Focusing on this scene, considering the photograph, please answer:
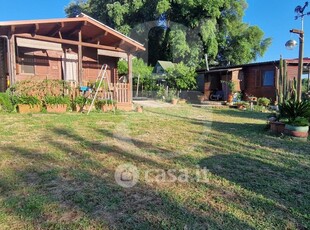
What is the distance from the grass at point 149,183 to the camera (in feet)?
7.95

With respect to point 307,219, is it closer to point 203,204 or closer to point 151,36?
point 203,204

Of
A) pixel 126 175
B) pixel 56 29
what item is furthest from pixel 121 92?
pixel 126 175

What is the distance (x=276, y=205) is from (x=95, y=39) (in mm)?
11337

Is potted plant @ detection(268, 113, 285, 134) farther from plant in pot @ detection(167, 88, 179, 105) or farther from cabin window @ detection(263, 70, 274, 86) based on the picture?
cabin window @ detection(263, 70, 274, 86)

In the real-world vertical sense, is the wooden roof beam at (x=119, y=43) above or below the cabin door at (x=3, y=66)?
above

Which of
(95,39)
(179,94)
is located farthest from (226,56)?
(95,39)

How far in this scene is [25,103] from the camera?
8.45 m

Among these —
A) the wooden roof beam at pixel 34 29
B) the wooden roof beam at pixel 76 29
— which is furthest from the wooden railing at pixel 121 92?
the wooden roof beam at pixel 34 29

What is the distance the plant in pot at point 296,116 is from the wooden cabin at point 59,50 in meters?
6.34

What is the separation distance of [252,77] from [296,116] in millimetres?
13122

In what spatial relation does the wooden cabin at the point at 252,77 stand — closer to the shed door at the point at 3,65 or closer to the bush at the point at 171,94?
the bush at the point at 171,94

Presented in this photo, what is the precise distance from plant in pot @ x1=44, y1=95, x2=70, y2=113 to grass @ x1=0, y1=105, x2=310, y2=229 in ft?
9.36

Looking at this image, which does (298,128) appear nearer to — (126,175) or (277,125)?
(277,125)

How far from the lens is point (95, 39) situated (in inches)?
484
